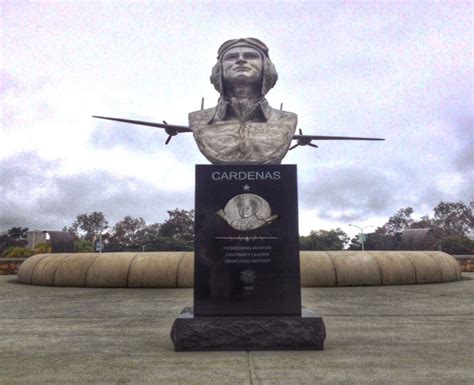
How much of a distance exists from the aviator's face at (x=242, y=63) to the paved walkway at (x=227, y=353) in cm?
404

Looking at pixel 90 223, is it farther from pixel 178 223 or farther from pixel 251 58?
pixel 251 58

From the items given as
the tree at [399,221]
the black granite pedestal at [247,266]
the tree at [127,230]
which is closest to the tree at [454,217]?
the tree at [399,221]

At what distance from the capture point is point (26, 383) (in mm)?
3354

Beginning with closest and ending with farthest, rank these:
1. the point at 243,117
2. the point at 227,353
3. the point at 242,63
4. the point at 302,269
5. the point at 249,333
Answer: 1. the point at 227,353
2. the point at 249,333
3. the point at 242,63
4. the point at 243,117
5. the point at 302,269

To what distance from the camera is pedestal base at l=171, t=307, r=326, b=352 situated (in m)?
4.54

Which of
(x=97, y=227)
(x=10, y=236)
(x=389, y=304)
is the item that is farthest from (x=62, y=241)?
(x=97, y=227)

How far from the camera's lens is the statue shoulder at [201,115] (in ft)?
26.2

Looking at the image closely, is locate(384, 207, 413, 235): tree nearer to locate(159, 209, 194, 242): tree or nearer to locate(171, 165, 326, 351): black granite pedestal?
locate(159, 209, 194, 242): tree

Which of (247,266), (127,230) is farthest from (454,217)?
(247,266)

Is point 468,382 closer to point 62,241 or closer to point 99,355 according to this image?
point 99,355

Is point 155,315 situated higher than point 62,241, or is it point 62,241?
point 62,241

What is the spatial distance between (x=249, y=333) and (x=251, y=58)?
16.1 feet

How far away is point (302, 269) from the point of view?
36.2 feet

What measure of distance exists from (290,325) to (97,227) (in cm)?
7603
